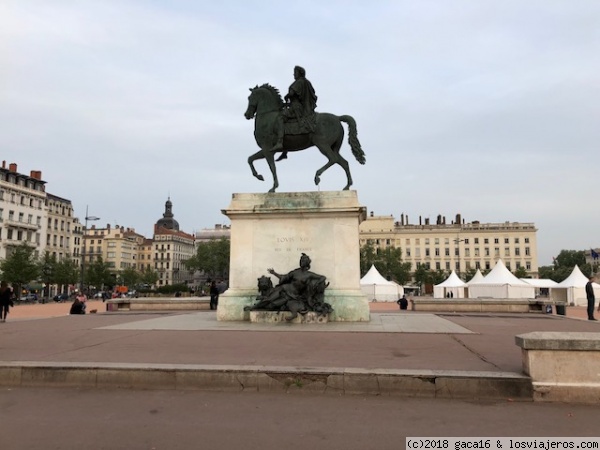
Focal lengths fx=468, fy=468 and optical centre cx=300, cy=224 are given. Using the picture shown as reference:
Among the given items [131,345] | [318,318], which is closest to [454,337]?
[318,318]

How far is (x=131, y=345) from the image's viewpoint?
9648mm

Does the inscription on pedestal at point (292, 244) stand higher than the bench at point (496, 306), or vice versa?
the inscription on pedestal at point (292, 244)

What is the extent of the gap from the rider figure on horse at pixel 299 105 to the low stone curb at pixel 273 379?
10.5m

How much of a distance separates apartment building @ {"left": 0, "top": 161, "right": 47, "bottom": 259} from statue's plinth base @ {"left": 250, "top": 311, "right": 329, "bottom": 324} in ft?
285

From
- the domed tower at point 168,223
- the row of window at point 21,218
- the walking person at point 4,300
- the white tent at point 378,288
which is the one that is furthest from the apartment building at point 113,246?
the walking person at point 4,300

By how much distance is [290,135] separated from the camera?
52.7 ft

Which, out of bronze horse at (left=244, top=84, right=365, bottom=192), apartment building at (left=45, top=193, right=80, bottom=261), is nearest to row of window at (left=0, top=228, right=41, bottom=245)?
apartment building at (left=45, top=193, right=80, bottom=261)

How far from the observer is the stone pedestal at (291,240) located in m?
15.1

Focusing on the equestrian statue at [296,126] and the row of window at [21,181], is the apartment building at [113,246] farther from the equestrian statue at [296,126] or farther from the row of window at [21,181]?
the equestrian statue at [296,126]

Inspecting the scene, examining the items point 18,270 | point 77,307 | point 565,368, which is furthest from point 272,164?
point 18,270

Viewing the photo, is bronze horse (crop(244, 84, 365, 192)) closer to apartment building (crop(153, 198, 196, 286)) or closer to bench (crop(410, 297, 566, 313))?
bench (crop(410, 297, 566, 313))

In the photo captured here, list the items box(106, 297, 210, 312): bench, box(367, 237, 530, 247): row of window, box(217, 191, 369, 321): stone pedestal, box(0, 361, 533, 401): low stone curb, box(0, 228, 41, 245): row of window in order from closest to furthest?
1. box(0, 361, 533, 401): low stone curb
2. box(217, 191, 369, 321): stone pedestal
3. box(106, 297, 210, 312): bench
4. box(0, 228, 41, 245): row of window
5. box(367, 237, 530, 247): row of window

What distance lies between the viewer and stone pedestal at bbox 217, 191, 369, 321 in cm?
1508

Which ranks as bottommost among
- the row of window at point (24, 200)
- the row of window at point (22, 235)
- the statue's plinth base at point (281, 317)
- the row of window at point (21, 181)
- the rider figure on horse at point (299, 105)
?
the statue's plinth base at point (281, 317)
